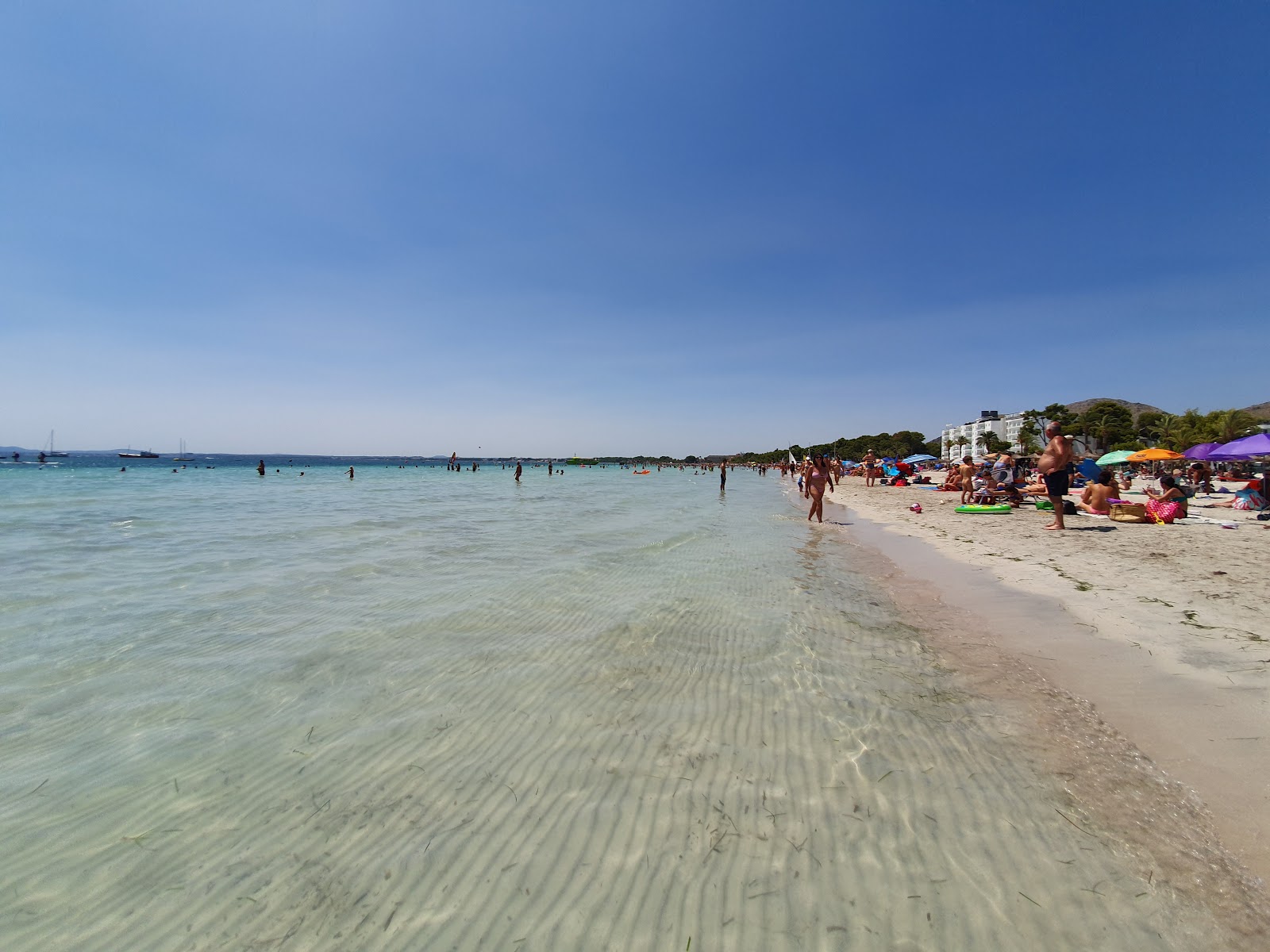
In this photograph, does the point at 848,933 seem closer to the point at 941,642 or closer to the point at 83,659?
the point at 941,642

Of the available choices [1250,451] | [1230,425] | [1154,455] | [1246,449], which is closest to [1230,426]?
[1230,425]

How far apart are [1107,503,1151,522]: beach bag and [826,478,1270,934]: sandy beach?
6.93 ft

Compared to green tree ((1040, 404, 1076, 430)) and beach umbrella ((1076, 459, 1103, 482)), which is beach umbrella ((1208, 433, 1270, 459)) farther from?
green tree ((1040, 404, 1076, 430))

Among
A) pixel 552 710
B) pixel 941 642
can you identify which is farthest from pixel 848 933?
pixel 941 642

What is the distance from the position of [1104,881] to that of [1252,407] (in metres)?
170

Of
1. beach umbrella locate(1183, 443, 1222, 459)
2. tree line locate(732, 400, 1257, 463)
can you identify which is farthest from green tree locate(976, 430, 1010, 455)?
beach umbrella locate(1183, 443, 1222, 459)

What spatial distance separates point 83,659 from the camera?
16.9 feet

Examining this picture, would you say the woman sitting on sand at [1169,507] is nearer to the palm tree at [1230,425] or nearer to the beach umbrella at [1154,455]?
the beach umbrella at [1154,455]

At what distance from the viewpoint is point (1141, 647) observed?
5.23 meters

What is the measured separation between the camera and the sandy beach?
3.00 meters

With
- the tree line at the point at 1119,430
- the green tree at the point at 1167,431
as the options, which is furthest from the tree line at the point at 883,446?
the green tree at the point at 1167,431

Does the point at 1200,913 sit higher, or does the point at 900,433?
the point at 900,433

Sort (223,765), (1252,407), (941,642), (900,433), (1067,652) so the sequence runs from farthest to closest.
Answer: (900,433) < (1252,407) < (941,642) < (1067,652) < (223,765)

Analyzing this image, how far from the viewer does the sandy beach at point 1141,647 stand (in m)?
3.00
